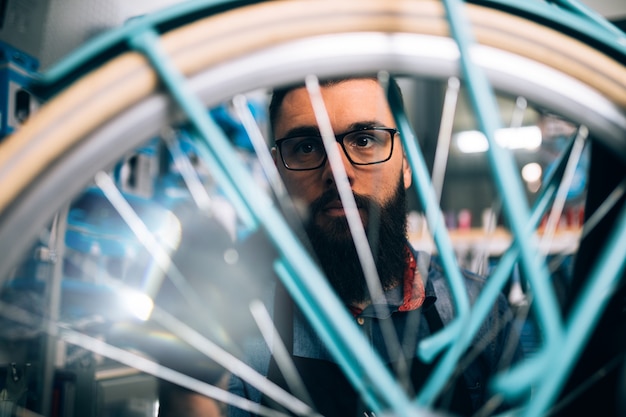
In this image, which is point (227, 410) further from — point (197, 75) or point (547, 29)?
point (547, 29)

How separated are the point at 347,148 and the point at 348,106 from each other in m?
0.07

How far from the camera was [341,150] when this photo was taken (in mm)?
611

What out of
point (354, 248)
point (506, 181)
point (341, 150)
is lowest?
point (506, 181)

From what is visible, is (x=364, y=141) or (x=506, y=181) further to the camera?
(x=364, y=141)

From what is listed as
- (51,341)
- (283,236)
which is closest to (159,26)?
(283,236)

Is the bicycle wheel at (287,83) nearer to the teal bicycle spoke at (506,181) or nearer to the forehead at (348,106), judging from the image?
the teal bicycle spoke at (506,181)

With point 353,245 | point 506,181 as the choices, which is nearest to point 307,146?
point 353,245

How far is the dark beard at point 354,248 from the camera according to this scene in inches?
25.4

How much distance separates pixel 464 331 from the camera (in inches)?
10.5

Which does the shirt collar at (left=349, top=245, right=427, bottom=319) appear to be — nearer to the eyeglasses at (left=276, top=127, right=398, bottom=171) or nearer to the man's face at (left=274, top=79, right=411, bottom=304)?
the man's face at (left=274, top=79, right=411, bottom=304)

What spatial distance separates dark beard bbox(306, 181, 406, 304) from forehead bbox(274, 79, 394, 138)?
12 cm

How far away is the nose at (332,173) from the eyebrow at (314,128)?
0.14 feet

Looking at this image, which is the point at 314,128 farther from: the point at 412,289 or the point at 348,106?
the point at 412,289

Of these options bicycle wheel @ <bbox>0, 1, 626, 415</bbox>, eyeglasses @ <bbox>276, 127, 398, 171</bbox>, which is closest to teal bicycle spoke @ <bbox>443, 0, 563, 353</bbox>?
bicycle wheel @ <bbox>0, 1, 626, 415</bbox>
